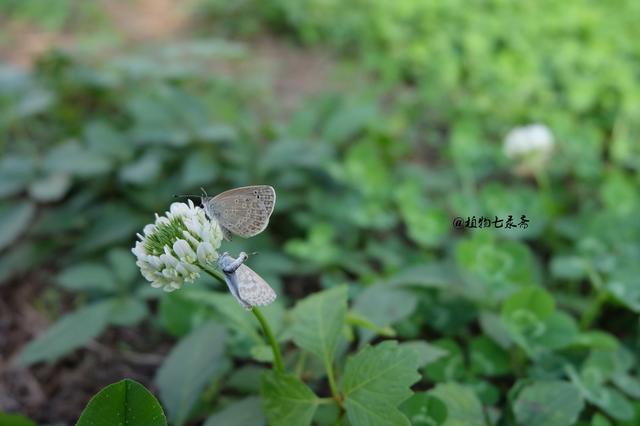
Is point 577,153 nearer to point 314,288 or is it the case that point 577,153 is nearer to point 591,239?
point 591,239

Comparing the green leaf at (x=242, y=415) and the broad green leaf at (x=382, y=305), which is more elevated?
the broad green leaf at (x=382, y=305)

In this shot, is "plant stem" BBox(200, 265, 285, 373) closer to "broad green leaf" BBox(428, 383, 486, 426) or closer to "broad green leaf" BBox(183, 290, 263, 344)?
"broad green leaf" BBox(183, 290, 263, 344)

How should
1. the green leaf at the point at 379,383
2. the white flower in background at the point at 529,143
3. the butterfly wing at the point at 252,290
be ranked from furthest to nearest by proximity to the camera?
the white flower in background at the point at 529,143 → the green leaf at the point at 379,383 → the butterfly wing at the point at 252,290

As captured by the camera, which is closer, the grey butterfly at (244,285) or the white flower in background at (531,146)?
the grey butterfly at (244,285)

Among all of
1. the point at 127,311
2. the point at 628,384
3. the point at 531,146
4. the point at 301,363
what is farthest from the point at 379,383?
the point at 531,146

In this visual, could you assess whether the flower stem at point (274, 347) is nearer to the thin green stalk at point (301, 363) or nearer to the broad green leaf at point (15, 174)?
the thin green stalk at point (301, 363)

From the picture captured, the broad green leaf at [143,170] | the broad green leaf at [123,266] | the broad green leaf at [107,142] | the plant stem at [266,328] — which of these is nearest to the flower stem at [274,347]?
the plant stem at [266,328]
